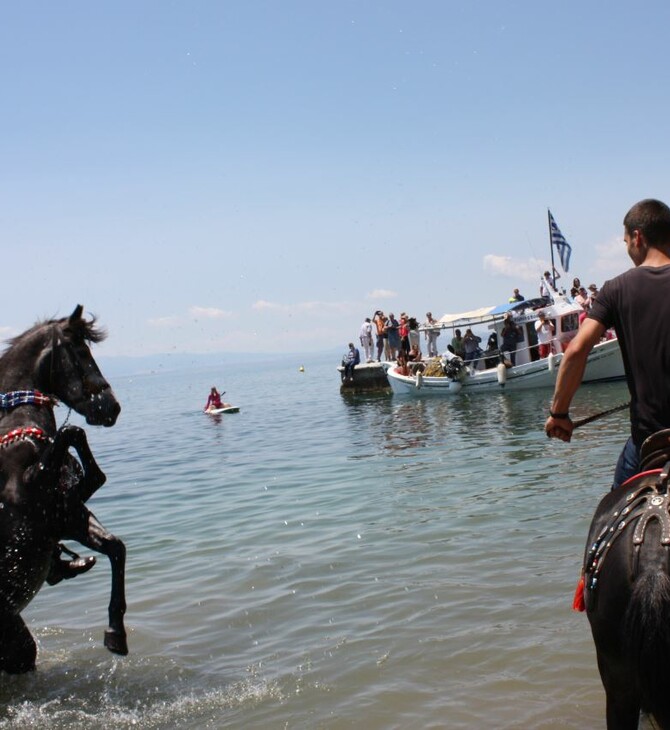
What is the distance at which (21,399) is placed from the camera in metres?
5.79

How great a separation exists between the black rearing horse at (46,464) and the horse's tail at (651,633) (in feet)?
11.5

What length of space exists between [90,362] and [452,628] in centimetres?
365

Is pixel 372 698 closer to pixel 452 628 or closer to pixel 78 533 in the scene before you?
pixel 452 628

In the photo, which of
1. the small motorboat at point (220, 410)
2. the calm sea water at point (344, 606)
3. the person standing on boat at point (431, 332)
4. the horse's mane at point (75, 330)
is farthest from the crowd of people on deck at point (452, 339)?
the horse's mane at point (75, 330)

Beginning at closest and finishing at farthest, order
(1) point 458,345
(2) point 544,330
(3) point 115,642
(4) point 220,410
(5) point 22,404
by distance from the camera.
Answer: (3) point 115,642 < (5) point 22,404 < (2) point 544,330 < (1) point 458,345 < (4) point 220,410

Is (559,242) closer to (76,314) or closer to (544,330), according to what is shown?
(544,330)

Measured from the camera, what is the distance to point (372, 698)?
5863 mm

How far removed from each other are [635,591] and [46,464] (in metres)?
3.78

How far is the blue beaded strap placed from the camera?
575 cm

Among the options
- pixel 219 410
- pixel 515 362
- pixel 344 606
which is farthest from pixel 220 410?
pixel 344 606

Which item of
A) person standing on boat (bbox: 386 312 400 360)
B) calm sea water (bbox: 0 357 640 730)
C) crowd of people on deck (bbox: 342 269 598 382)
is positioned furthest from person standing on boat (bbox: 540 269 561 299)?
calm sea water (bbox: 0 357 640 730)

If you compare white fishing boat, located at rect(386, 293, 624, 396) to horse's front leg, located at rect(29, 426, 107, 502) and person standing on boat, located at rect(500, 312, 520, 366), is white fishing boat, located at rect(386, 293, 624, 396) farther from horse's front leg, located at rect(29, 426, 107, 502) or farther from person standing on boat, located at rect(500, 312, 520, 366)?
horse's front leg, located at rect(29, 426, 107, 502)

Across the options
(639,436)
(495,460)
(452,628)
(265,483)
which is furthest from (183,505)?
(639,436)

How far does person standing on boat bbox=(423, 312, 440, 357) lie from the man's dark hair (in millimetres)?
36443
